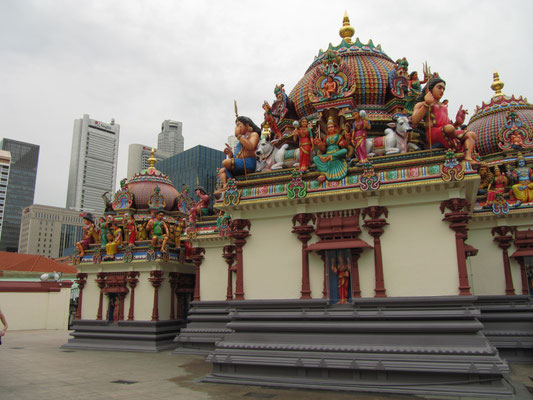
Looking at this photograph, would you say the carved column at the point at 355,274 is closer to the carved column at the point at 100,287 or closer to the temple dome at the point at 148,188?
the temple dome at the point at 148,188

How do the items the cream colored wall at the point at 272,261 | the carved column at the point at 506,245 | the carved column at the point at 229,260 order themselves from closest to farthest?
the cream colored wall at the point at 272,261
the carved column at the point at 506,245
the carved column at the point at 229,260

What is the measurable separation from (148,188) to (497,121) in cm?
2403

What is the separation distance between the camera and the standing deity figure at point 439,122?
554 inches

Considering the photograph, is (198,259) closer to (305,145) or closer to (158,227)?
(158,227)

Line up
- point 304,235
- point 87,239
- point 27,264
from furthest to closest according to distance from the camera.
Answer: point 27,264 → point 87,239 → point 304,235

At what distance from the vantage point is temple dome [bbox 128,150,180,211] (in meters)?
29.6

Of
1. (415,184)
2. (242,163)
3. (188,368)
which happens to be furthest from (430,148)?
(188,368)

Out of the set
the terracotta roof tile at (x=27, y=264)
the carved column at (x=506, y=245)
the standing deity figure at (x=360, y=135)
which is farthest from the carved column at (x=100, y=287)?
the carved column at (x=506, y=245)

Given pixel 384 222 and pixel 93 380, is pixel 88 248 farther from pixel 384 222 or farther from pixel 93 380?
pixel 384 222

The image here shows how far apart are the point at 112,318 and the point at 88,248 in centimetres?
520

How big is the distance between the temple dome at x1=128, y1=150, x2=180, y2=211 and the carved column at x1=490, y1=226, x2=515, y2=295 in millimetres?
20750

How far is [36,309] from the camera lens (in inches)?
1501

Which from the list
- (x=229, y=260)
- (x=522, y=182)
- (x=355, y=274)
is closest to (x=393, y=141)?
(x=355, y=274)

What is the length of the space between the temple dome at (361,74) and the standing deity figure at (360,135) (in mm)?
3278
